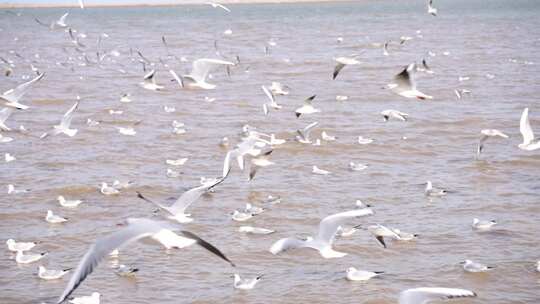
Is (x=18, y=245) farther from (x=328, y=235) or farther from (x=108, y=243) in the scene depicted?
(x=108, y=243)

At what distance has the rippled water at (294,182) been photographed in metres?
8.26

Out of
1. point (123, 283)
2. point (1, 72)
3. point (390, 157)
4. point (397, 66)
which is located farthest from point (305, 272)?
point (1, 72)

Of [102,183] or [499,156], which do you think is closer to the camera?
[102,183]

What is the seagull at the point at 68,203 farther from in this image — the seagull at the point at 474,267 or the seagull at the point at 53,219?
the seagull at the point at 474,267

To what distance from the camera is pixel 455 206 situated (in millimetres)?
10672

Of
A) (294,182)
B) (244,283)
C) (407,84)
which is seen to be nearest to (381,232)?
(244,283)

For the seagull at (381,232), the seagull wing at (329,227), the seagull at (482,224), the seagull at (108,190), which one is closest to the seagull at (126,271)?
the seagull wing at (329,227)

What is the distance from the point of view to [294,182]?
12062mm

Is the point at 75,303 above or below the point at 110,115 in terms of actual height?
below

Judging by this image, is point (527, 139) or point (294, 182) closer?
point (527, 139)

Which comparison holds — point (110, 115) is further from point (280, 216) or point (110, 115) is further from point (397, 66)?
point (397, 66)

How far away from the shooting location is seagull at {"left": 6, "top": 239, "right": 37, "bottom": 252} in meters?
9.12

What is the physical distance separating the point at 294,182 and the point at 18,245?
13.6 ft

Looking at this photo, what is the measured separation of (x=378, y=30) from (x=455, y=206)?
35488 mm
